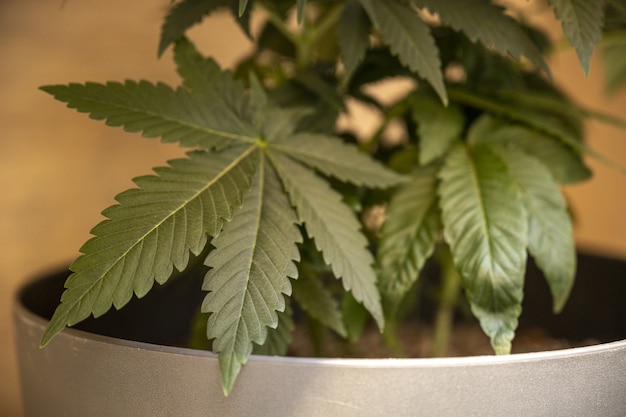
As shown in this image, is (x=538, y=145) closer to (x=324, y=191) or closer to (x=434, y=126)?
(x=434, y=126)

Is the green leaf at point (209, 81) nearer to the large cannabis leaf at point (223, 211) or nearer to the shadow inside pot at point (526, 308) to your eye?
the large cannabis leaf at point (223, 211)

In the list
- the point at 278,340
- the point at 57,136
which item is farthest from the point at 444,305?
the point at 57,136

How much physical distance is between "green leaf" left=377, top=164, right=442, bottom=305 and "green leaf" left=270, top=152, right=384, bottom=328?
0.06 metres

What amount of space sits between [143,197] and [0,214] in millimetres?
644

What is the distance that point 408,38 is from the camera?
1.79 ft

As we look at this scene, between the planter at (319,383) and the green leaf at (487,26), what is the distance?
0.82ft

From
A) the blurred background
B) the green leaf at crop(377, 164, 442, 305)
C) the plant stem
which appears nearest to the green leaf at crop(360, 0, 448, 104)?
the green leaf at crop(377, 164, 442, 305)

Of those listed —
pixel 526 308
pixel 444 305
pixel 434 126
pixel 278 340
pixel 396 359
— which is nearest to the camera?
pixel 396 359

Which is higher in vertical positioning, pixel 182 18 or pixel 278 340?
pixel 182 18

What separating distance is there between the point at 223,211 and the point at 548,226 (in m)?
0.30

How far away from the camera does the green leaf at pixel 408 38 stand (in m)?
0.53

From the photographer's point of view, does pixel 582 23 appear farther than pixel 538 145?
No

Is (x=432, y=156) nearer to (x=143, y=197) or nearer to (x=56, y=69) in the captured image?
(x=143, y=197)

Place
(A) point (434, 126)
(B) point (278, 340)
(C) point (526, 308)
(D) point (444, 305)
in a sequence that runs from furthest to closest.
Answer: (C) point (526, 308) < (D) point (444, 305) < (A) point (434, 126) < (B) point (278, 340)
